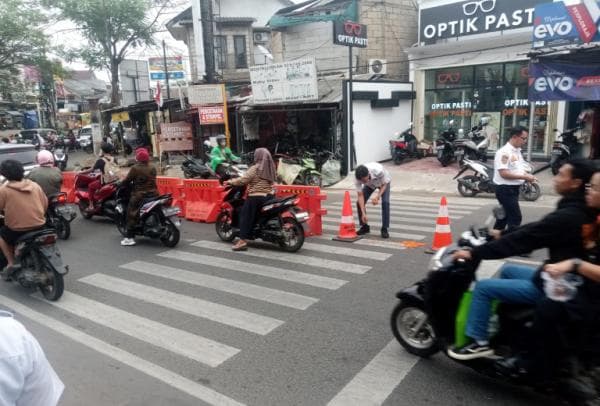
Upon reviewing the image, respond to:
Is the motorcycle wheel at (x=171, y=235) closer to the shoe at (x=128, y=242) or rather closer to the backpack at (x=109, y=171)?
the shoe at (x=128, y=242)

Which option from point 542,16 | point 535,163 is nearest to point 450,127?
point 535,163

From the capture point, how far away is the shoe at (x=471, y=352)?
3434mm

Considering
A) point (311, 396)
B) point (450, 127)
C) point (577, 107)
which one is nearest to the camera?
point (311, 396)

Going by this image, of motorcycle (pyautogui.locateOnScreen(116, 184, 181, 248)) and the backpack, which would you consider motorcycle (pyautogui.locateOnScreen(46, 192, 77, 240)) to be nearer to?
the backpack

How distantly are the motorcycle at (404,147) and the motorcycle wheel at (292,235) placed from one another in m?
11.0

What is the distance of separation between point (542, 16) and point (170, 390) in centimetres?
1302

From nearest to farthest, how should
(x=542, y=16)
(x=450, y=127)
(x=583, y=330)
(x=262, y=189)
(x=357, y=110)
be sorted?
(x=583, y=330)
(x=262, y=189)
(x=542, y=16)
(x=357, y=110)
(x=450, y=127)

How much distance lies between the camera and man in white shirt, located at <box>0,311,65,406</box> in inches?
56.6

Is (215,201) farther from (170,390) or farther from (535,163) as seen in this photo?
(535,163)

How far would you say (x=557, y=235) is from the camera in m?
3.21

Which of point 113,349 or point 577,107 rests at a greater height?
point 577,107

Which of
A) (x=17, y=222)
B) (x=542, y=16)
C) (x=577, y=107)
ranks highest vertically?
(x=542, y=16)

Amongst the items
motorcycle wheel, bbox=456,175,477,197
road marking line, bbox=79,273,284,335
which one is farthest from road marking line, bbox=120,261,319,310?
motorcycle wheel, bbox=456,175,477,197

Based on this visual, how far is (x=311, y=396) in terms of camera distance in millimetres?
3584
